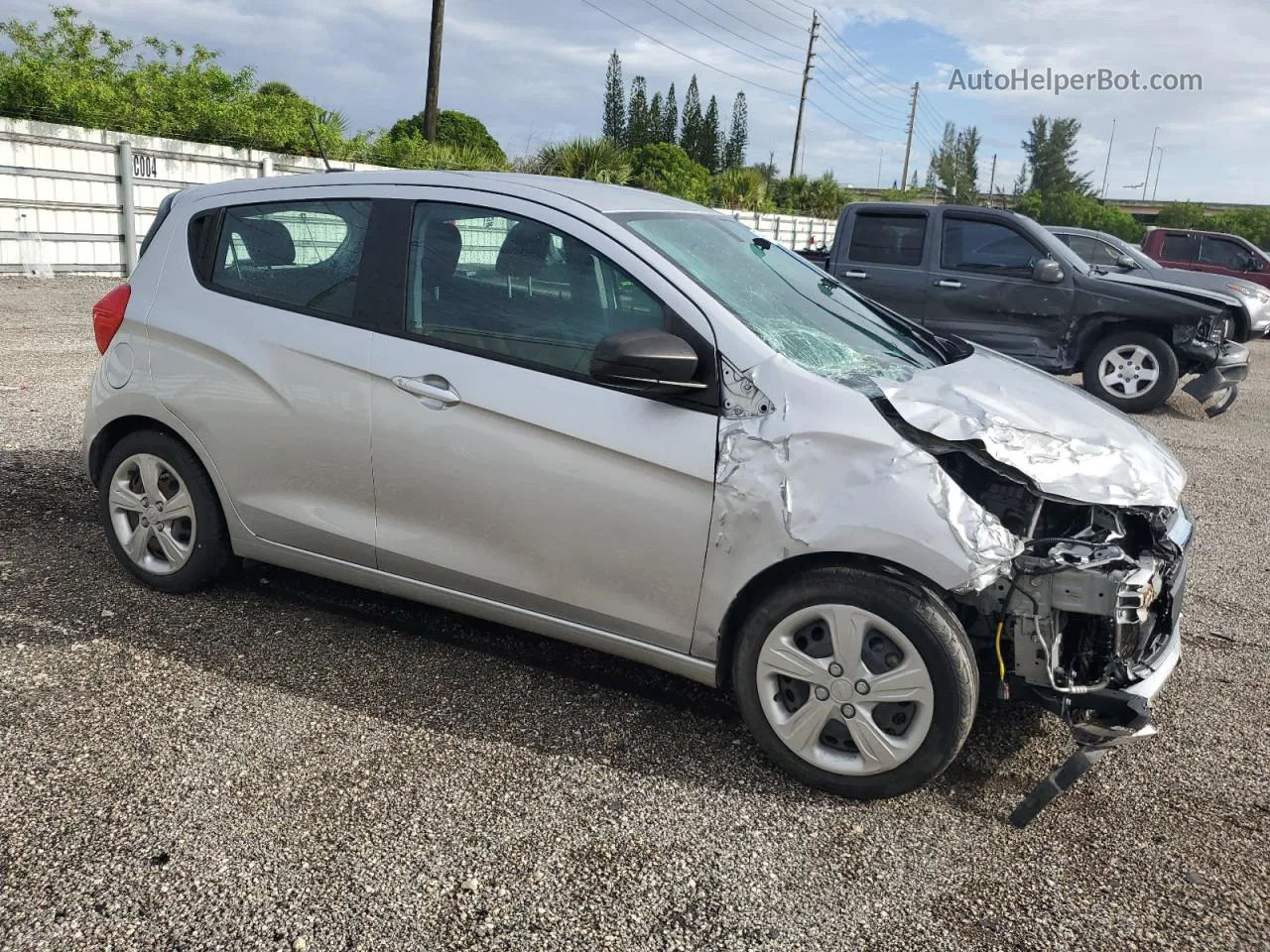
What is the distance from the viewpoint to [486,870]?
264cm

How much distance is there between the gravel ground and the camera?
249 cm

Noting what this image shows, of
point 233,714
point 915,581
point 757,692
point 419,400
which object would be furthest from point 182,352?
point 915,581

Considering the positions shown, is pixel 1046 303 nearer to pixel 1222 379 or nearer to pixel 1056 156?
pixel 1222 379

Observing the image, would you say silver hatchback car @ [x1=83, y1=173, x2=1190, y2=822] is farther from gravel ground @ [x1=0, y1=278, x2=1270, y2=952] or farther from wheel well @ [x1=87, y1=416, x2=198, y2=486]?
gravel ground @ [x1=0, y1=278, x2=1270, y2=952]

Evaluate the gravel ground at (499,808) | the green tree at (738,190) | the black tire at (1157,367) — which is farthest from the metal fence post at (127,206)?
the green tree at (738,190)

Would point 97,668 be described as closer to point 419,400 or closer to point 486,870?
point 419,400

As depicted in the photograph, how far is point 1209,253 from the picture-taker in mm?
18609

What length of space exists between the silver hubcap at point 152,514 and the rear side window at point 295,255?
2.62 feet

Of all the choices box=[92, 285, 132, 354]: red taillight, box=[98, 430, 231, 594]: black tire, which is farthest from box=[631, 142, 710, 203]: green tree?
box=[98, 430, 231, 594]: black tire

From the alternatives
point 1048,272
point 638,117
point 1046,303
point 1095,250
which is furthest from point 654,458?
point 638,117

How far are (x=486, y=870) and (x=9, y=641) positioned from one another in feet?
7.34

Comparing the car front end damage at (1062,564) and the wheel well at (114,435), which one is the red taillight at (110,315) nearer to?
the wheel well at (114,435)

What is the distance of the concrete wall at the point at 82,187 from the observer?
15.1 metres

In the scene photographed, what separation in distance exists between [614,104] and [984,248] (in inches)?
2628
